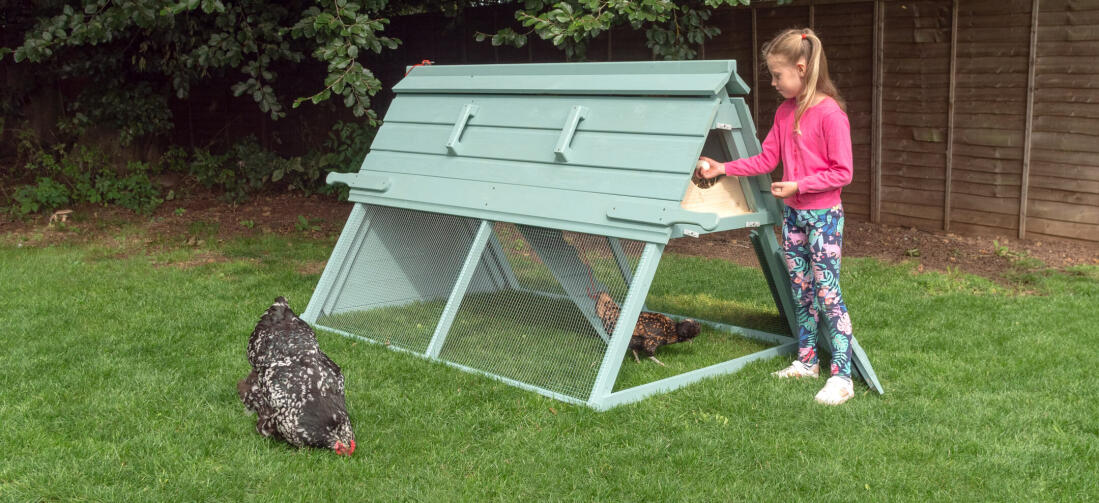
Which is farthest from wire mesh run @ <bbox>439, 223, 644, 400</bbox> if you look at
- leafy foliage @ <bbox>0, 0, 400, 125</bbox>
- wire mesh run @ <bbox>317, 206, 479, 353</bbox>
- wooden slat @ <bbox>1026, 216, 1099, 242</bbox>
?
wooden slat @ <bbox>1026, 216, 1099, 242</bbox>

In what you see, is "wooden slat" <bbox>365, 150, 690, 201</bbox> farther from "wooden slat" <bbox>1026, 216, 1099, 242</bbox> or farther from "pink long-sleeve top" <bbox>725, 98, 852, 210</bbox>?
"wooden slat" <bbox>1026, 216, 1099, 242</bbox>

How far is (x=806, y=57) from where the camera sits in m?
3.82

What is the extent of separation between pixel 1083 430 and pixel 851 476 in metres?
1.04

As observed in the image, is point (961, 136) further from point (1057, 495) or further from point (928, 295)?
point (1057, 495)

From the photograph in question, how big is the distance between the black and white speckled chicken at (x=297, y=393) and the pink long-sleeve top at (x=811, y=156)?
1843 mm

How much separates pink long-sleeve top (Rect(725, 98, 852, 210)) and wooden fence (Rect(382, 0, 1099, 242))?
3.51 m

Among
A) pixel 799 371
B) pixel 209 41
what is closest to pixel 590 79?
pixel 799 371

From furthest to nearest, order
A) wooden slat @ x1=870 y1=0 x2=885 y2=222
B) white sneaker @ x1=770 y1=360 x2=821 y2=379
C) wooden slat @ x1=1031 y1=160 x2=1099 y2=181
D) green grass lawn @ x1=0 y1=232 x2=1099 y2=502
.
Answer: wooden slat @ x1=870 y1=0 x2=885 y2=222, wooden slat @ x1=1031 y1=160 x2=1099 y2=181, white sneaker @ x1=770 y1=360 x2=821 y2=379, green grass lawn @ x1=0 y1=232 x2=1099 y2=502

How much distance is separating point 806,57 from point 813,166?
442 millimetres

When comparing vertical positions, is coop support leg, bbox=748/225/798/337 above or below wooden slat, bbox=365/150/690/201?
below

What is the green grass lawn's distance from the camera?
3123mm

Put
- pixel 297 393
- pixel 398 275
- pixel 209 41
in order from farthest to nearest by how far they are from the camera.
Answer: pixel 209 41, pixel 398 275, pixel 297 393

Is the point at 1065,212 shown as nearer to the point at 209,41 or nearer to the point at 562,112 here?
the point at 562,112

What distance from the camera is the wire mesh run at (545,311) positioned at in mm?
4074
